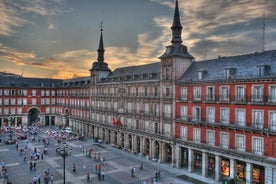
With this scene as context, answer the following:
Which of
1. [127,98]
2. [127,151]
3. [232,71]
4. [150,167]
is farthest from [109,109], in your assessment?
[232,71]

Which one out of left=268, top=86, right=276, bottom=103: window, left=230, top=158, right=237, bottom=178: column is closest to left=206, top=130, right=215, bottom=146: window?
left=230, top=158, right=237, bottom=178: column

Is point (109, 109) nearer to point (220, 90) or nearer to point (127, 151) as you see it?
point (127, 151)

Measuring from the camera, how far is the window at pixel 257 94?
30.9 m

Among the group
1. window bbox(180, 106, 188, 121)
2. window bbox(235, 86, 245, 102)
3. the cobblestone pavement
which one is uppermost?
window bbox(235, 86, 245, 102)

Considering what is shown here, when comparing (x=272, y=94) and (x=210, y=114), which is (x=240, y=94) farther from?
(x=210, y=114)

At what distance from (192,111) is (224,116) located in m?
6.06

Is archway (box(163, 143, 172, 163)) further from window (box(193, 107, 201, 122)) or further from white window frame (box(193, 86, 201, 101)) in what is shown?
white window frame (box(193, 86, 201, 101))

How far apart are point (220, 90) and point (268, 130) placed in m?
8.79

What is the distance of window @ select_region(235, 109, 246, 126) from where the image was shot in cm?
3288

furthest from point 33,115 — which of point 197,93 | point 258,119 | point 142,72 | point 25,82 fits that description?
point 258,119

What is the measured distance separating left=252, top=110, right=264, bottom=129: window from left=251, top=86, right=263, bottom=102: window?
4.90ft

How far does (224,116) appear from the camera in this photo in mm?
35469

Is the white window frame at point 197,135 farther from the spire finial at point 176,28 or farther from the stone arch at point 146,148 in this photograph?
the spire finial at point 176,28

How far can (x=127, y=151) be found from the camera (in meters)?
54.7
